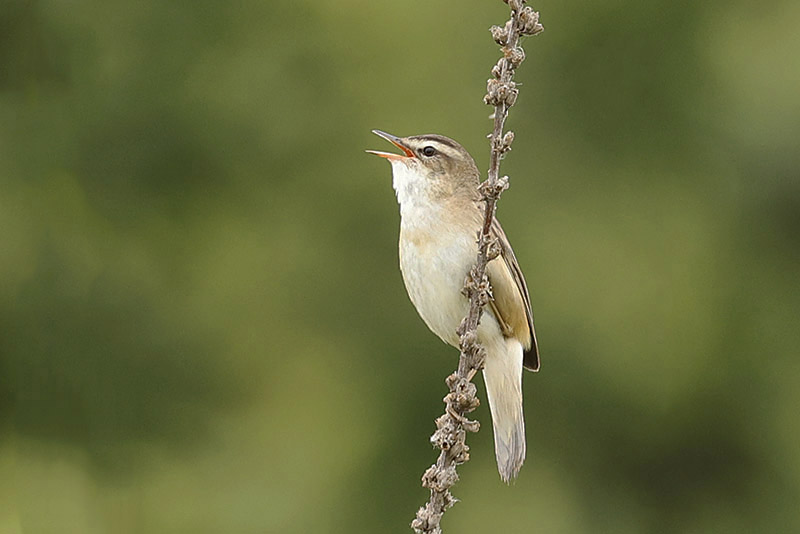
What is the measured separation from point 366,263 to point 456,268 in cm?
525

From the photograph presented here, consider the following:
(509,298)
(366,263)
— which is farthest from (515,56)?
(366,263)

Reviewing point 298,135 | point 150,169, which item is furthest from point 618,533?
point 150,169

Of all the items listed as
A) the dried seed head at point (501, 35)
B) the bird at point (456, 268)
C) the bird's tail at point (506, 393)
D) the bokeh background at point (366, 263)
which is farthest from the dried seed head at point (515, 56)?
the bokeh background at point (366, 263)

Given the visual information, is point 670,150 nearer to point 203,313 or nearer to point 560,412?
point 560,412

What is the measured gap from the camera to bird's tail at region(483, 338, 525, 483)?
439cm

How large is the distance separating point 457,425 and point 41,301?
6.90 meters

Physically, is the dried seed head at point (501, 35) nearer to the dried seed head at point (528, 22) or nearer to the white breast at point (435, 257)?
the dried seed head at point (528, 22)

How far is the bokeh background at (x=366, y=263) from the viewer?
9070 millimetres

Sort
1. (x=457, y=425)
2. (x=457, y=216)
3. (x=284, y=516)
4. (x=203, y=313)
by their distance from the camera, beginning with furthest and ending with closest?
(x=203, y=313)
(x=284, y=516)
(x=457, y=216)
(x=457, y=425)

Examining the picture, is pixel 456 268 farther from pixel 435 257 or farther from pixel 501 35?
pixel 501 35

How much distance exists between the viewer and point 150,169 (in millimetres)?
9789

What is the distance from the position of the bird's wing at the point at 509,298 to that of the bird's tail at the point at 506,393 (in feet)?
0.21

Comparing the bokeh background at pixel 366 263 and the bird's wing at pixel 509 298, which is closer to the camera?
the bird's wing at pixel 509 298

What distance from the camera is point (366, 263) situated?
9305 millimetres
